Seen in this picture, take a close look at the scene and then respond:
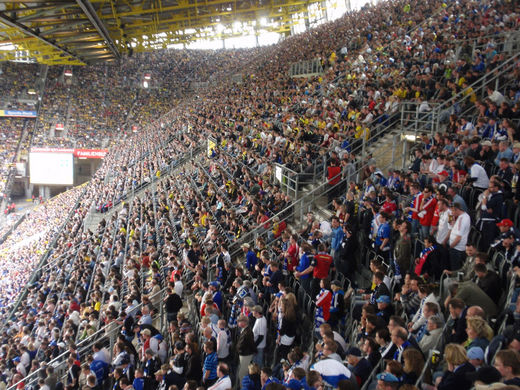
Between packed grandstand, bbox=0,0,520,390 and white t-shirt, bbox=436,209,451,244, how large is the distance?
3 centimetres

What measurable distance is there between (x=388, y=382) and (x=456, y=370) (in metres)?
0.52

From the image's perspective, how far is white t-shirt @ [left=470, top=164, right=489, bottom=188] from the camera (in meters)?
6.32

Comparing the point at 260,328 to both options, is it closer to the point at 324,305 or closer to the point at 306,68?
the point at 324,305

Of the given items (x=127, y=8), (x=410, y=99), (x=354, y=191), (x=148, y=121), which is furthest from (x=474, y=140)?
(x=148, y=121)

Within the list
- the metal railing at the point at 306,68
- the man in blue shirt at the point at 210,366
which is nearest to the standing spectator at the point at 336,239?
the man in blue shirt at the point at 210,366

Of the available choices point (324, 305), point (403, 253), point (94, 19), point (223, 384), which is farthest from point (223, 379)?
point (94, 19)

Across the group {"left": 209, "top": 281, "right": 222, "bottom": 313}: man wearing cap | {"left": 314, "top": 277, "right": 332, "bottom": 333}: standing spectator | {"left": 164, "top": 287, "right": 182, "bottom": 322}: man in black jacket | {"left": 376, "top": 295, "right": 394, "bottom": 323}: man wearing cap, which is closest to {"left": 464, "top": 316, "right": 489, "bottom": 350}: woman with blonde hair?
{"left": 376, "top": 295, "right": 394, "bottom": 323}: man wearing cap

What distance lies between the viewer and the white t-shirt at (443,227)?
5.64 m

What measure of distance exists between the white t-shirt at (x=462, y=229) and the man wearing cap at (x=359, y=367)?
2.18 m

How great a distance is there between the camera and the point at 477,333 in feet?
11.7

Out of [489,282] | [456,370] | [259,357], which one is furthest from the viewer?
[259,357]

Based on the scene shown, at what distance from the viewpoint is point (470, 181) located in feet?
21.0

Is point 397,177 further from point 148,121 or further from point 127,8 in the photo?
point 148,121

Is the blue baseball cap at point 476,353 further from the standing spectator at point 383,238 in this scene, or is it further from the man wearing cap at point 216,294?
the man wearing cap at point 216,294
